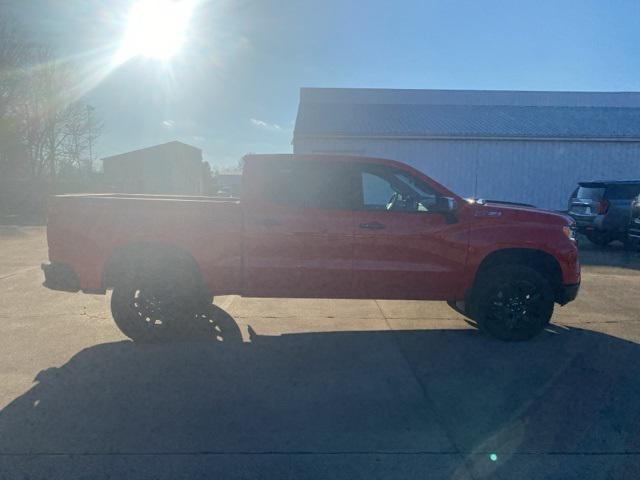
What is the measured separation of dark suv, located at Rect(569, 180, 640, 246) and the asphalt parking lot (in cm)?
727

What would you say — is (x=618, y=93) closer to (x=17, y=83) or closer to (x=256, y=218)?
(x=256, y=218)

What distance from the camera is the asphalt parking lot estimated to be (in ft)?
9.19

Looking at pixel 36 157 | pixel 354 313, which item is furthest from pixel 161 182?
pixel 354 313

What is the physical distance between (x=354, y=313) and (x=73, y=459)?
3.97 metres

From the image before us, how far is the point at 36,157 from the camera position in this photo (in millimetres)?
27531

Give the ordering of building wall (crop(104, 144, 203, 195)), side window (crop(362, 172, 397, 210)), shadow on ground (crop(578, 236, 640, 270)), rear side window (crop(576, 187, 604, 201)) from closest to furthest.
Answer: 1. side window (crop(362, 172, 397, 210))
2. shadow on ground (crop(578, 236, 640, 270))
3. rear side window (crop(576, 187, 604, 201))
4. building wall (crop(104, 144, 203, 195))

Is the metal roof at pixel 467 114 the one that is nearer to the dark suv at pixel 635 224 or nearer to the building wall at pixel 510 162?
the building wall at pixel 510 162

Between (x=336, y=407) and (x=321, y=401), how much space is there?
0.15m

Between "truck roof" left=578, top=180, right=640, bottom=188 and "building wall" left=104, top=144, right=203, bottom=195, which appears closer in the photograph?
"truck roof" left=578, top=180, right=640, bottom=188

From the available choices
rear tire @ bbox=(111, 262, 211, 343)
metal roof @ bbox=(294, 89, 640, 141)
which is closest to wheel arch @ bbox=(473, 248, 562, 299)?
rear tire @ bbox=(111, 262, 211, 343)

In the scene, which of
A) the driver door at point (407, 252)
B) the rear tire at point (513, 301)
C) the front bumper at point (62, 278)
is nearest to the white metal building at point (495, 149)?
the driver door at point (407, 252)

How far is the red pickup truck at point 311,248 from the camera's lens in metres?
4.73

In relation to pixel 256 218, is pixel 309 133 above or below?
above

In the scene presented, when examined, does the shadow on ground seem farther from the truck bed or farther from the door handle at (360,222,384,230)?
the truck bed
